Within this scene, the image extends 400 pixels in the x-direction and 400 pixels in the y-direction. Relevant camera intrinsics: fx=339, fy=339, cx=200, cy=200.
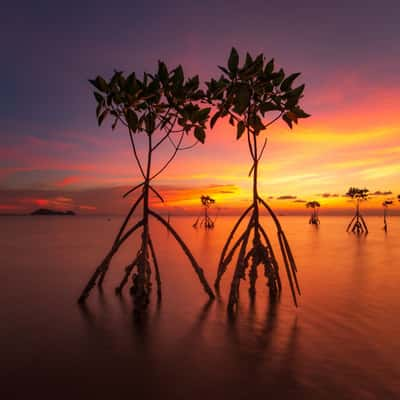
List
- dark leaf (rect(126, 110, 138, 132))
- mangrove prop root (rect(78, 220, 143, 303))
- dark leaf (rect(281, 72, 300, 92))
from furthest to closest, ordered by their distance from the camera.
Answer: mangrove prop root (rect(78, 220, 143, 303)), dark leaf (rect(126, 110, 138, 132)), dark leaf (rect(281, 72, 300, 92))

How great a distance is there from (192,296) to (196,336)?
393cm

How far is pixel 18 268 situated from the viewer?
18.9 metres

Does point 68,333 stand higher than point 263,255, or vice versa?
point 263,255

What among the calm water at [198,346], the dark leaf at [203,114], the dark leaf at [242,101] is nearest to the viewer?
the calm water at [198,346]

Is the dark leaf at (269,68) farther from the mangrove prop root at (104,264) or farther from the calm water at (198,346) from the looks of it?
→ the calm water at (198,346)

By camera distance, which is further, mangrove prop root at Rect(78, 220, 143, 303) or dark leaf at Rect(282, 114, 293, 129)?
mangrove prop root at Rect(78, 220, 143, 303)

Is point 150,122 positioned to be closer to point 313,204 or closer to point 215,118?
point 215,118

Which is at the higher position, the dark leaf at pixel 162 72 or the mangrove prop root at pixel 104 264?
the dark leaf at pixel 162 72

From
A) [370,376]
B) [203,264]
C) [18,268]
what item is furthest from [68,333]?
[203,264]

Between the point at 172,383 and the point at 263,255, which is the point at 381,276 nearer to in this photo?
the point at 263,255

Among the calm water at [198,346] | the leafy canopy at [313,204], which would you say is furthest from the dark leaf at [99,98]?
the leafy canopy at [313,204]

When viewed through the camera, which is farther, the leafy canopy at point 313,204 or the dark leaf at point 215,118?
the leafy canopy at point 313,204

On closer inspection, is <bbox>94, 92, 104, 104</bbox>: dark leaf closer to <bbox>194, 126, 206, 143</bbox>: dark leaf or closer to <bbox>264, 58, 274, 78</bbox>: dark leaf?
<bbox>194, 126, 206, 143</bbox>: dark leaf

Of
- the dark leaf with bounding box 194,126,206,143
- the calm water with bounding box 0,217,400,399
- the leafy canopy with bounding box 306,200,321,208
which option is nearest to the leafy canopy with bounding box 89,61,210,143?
the dark leaf with bounding box 194,126,206,143
